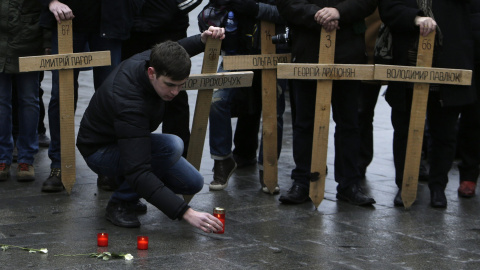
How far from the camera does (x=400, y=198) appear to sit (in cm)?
658

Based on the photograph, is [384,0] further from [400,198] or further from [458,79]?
[400,198]

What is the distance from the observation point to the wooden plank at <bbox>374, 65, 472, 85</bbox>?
245 inches

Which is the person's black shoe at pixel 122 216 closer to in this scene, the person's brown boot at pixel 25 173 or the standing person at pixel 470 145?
the person's brown boot at pixel 25 173

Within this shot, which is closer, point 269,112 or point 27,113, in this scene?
point 269,112

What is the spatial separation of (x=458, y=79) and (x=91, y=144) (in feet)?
8.67

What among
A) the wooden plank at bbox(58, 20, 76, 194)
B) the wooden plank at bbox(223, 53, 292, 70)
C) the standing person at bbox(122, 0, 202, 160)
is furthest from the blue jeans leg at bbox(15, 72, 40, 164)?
the wooden plank at bbox(223, 53, 292, 70)

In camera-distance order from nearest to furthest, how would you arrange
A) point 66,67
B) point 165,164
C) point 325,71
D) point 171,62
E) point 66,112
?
point 171,62 → point 165,164 → point 325,71 → point 66,67 → point 66,112

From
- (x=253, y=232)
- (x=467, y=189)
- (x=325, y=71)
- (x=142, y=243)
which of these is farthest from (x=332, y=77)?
(x=142, y=243)

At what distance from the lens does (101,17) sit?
21.5 feet

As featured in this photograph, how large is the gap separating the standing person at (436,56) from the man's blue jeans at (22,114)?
107 inches

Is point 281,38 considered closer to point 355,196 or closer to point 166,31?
point 166,31

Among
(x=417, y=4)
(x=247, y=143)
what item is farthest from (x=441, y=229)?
(x=247, y=143)

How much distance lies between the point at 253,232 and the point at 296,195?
0.94m

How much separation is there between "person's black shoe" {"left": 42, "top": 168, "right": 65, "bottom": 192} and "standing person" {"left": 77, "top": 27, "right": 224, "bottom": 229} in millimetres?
855
